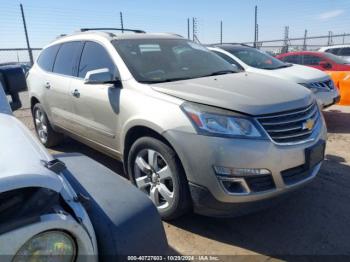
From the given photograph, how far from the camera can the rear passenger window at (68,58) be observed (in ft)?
14.7

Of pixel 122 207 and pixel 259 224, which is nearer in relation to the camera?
pixel 122 207

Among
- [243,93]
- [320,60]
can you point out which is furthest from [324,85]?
[243,93]

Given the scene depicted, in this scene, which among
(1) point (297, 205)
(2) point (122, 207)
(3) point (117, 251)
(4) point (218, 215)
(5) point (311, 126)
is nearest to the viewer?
(3) point (117, 251)

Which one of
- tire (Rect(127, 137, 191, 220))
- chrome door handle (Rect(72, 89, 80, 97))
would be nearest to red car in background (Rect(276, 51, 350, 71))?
chrome door handle (Rect(72, 89, 80, 97))

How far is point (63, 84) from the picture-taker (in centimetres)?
454

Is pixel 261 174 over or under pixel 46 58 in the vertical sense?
under

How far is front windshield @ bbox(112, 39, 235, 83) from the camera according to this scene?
355cm

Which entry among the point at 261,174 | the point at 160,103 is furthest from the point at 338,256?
the point at 160,103

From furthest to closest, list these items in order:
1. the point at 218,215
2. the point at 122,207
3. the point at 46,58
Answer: the point at 46,58
the point at 218,215
the point at 122,207

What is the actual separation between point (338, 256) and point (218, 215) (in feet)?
3.33

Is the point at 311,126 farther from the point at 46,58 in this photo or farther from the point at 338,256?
the point at 46,58

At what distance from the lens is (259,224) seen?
3.18 meters

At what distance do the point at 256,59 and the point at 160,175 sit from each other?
19.4 feet

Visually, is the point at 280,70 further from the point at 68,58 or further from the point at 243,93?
the point at 243,93
